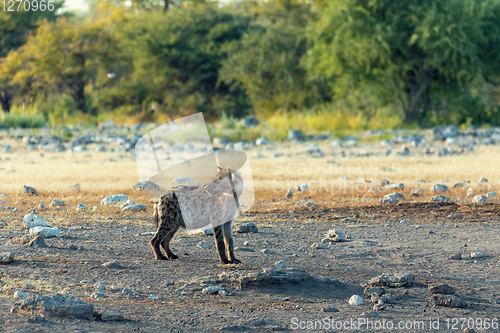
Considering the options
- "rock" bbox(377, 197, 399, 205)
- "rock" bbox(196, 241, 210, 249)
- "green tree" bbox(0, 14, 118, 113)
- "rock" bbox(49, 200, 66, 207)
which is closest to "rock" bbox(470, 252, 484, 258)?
"rock" bbox(196, 241, 210, 249)

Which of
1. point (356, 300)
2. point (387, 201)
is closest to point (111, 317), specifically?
point (356, 300)

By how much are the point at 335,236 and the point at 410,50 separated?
745 inches

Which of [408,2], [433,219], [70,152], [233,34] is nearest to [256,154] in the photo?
[70,152]

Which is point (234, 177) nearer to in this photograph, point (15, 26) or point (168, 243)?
point (168, 243)

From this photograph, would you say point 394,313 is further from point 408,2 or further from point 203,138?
point 408,2

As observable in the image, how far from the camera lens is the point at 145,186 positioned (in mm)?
9961

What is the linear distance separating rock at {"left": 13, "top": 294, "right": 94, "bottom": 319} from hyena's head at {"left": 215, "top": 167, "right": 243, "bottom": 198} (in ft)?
5.71

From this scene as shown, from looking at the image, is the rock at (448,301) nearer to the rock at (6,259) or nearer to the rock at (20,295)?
the rock at (20,295)

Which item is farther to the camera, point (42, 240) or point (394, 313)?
point (42, 240)

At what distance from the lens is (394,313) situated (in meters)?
4.36

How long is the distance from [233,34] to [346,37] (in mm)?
12532

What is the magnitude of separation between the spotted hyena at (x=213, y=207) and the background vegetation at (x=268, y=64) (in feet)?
45.6

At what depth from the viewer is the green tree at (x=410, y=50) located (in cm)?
2284

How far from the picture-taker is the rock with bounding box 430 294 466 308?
447 centimetres
